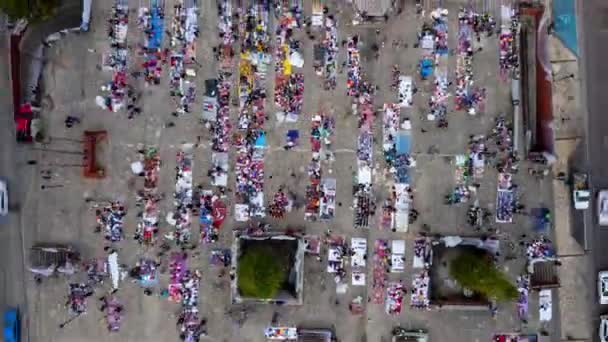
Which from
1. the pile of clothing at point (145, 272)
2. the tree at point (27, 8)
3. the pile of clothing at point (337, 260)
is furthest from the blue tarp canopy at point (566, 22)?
the tree at point (27, 8)

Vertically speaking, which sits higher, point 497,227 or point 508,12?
point 508,12

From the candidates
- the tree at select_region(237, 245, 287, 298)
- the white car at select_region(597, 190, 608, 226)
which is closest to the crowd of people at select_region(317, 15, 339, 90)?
the tree at select_region(237, 245, 287, 298)

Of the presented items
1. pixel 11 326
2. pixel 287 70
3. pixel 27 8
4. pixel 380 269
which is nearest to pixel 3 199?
pixel 11 326

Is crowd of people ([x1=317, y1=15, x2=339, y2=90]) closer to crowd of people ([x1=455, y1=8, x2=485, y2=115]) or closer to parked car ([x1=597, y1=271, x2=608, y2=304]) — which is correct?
crowd of people ([x1=455, y1=8, x2=485, y2=115])

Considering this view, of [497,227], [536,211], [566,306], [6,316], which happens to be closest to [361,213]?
[497,227]

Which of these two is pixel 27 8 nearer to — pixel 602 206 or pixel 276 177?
pixel 276 177

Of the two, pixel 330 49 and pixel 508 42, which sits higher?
pixel 508 42

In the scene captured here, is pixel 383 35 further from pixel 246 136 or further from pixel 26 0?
pixel 26 0
